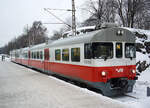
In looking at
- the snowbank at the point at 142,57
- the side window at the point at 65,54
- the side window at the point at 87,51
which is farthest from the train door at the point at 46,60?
the snowbank at the point at 142,57

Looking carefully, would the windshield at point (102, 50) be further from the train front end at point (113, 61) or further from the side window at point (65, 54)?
the side window at point (65, 54)

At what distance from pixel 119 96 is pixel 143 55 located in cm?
770

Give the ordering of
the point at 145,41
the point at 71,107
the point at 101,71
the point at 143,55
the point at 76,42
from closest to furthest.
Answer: the point at 71,107 → the point at 101,71 → the point at 76,42 → the point at 143,55 → the point at 145,41

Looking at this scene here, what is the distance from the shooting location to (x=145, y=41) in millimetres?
16547

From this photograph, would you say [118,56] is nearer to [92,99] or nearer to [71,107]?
[92,99]

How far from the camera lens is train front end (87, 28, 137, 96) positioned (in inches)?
311

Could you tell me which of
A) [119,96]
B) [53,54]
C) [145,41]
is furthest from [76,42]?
[145,41]

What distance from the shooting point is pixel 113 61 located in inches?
326

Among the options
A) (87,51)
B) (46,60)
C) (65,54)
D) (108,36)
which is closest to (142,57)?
(65,54)

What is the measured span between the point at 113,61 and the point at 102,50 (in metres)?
0.77

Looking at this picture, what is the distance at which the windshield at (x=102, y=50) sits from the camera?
7.93 m

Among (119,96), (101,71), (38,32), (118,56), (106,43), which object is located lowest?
(119,96)

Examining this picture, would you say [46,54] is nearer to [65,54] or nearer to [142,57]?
[65,54]

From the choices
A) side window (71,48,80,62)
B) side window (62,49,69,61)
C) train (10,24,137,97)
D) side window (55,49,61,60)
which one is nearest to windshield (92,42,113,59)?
train (10,24,137,97)
